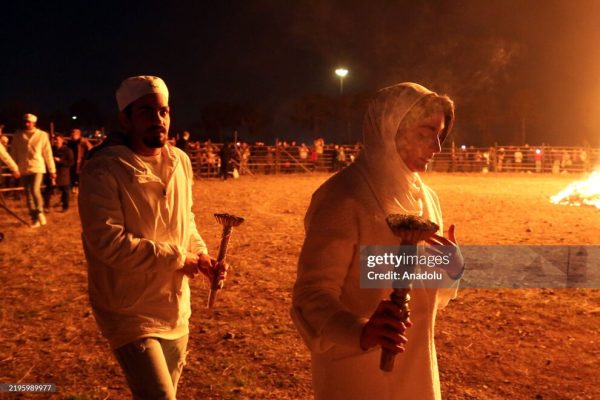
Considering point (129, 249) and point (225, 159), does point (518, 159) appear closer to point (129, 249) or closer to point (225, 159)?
point (225, 159)

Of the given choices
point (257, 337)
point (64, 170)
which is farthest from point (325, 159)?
point (257, 337)

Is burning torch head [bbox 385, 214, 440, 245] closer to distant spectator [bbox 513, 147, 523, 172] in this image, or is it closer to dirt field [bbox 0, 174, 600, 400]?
dirt field [bbox 0, 174, 600, 400]

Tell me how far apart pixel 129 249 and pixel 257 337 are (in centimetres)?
298

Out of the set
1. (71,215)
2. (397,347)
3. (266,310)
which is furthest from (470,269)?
(71,215)

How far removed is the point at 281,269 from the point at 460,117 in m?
50.0

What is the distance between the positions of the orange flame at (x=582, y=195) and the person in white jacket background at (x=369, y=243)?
13.9m

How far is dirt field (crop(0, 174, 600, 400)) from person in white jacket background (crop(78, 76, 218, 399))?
1.66 m

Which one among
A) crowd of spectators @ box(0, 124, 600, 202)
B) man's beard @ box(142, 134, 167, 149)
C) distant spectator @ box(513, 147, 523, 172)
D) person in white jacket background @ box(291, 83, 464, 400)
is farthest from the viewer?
distant spectator @ box(513, 147, 523, 172)

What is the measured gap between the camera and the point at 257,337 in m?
5.11

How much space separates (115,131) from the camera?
Answer: 2.74m

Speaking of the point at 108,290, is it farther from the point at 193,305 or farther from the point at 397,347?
the point at 193,305

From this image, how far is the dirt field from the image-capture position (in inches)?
163

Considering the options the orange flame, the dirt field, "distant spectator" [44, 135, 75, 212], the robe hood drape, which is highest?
the robe hood drape

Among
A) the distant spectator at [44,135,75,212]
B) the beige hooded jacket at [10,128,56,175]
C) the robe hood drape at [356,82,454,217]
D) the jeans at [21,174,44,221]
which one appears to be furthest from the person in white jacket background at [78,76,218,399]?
the distant spectator at [44,135,75,212]
